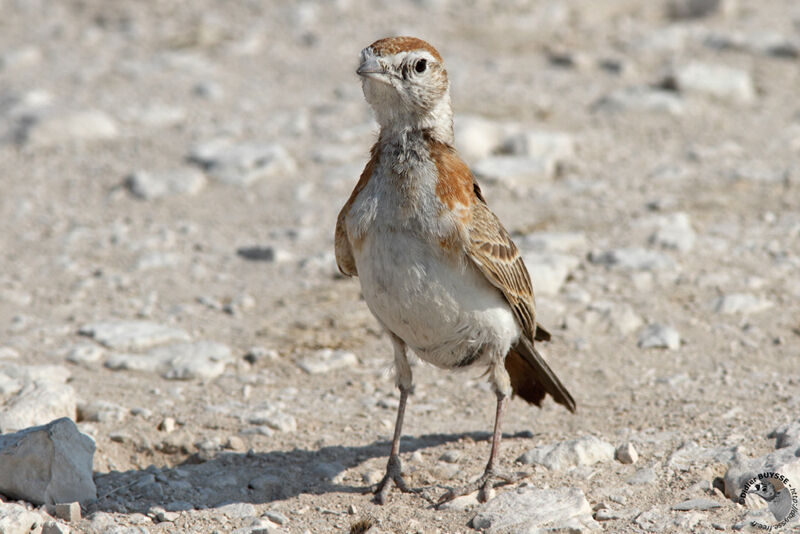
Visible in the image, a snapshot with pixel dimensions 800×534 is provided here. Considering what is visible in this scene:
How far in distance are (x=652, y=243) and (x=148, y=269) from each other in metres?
4.17

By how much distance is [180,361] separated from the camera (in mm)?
6961

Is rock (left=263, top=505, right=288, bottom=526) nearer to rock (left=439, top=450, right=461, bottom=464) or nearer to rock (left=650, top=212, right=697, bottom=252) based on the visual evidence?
rock (left=439, top=450, right=461, bottom=464)

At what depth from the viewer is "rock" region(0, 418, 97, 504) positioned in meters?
5.18

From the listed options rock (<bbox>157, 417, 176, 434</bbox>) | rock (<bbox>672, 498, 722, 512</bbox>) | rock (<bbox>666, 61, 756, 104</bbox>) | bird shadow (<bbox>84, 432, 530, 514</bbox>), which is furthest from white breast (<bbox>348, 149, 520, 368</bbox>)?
rock (<bbox>666, 61, 756, 104</bbox>)

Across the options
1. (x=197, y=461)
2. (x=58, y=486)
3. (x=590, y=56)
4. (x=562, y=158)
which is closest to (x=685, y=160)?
(x=562, y=158)

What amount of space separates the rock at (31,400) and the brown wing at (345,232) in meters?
1.84

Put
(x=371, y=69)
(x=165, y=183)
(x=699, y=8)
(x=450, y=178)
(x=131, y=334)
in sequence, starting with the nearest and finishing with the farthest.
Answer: (x=371, y=69)
(x=450, y=178)
(x=131, y=334)
(x=165, y=183)
(x=699, y=8)

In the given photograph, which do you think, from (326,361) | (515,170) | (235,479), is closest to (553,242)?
(515,170)

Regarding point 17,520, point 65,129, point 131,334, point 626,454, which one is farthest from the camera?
point 65,129

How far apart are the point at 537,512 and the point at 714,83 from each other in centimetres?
740

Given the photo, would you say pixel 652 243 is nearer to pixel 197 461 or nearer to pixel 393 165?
pixel 393 165

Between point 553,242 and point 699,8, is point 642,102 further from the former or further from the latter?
point 553,242

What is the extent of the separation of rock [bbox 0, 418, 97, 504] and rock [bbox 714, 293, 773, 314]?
15.0ft

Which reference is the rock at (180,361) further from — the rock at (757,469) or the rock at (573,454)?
the rock at (757,469)
